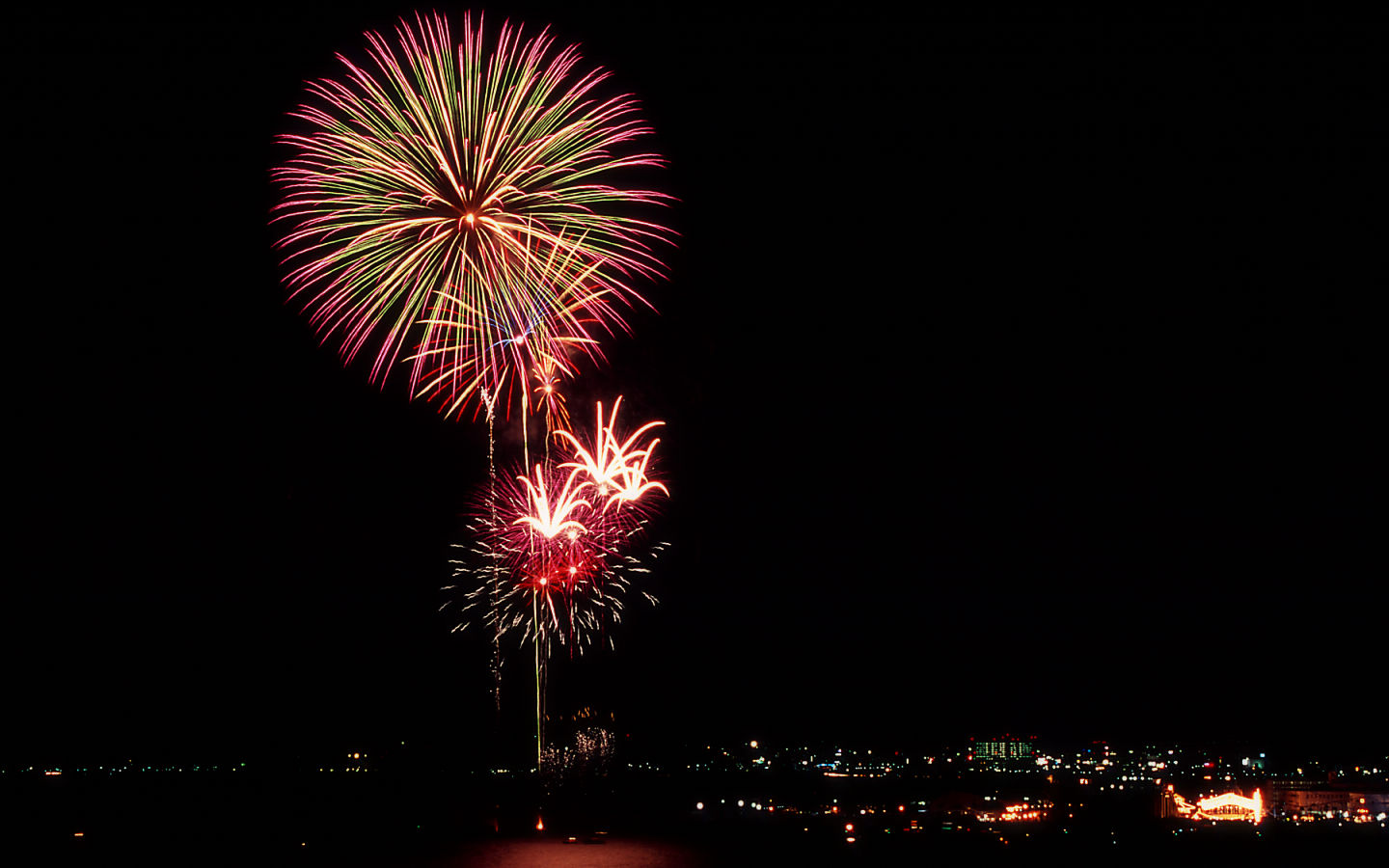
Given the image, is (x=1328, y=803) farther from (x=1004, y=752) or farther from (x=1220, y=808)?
(x=1004, y=752)

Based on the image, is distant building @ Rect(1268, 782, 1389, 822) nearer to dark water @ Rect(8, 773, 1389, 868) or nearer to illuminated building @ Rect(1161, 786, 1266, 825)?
illuminated building @ Rect(1161, 786, 1266, 825)

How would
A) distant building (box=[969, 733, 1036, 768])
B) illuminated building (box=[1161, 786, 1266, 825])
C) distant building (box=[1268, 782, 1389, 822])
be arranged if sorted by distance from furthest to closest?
distant building (box=[969, 733, 1036, 768]) → distant building (box=[1268, 782, 1389, 822]) → illuminated building (box=[1161, 786, 1266, 825])

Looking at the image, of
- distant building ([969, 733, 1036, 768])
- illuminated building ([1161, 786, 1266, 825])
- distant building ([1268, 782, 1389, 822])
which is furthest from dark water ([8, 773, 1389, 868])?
distant building ([969, 733, 1036, 768])

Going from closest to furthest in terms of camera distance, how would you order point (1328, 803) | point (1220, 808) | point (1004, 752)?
point (1328, 803), point (1220, 808), point (1004, 752)

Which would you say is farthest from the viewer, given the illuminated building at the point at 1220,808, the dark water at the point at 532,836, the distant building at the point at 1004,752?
the distant building at the point at 1004,752

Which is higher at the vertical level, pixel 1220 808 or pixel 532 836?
pixel 532 836

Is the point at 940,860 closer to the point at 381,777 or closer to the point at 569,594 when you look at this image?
the point at 569,594

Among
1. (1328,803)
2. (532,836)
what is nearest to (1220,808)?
(1328,803)

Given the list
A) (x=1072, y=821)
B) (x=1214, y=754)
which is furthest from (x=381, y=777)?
(x=1214, y=754)

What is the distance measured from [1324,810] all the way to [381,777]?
58525mm

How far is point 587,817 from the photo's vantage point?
119 ft

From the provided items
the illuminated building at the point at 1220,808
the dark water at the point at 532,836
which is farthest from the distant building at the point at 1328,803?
the dark water at the point at 532,836

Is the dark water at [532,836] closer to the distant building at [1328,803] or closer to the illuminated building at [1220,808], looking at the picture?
the illuminated building at [1220,808]

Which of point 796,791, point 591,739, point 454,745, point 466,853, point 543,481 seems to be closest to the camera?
point 543,481
